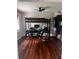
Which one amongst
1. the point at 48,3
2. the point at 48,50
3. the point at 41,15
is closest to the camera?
the point at 41,15

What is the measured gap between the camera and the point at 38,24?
279 cm
